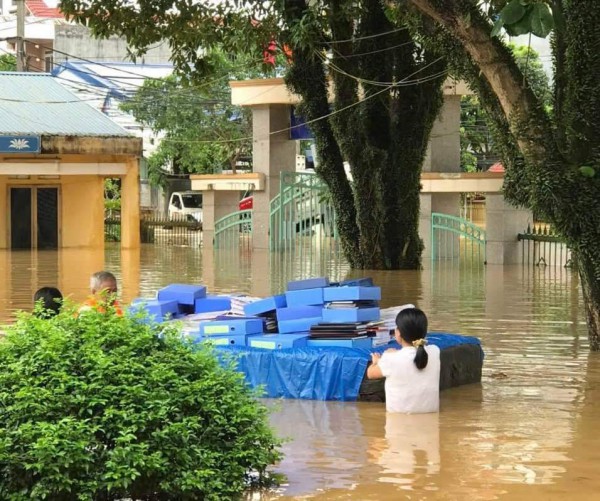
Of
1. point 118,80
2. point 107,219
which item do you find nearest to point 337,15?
point 107,219

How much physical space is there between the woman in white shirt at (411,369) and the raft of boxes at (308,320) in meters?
1.03

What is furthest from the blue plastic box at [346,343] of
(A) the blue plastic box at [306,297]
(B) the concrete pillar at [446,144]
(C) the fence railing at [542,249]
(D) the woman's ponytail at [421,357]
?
(B) the concrete pillar at [446,144]

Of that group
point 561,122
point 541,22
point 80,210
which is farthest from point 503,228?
point 541,22

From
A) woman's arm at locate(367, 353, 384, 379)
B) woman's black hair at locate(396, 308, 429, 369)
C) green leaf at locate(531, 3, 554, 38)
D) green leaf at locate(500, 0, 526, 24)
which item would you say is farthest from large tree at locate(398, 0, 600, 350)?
green leaf at locate(531, 3, 554, 38)

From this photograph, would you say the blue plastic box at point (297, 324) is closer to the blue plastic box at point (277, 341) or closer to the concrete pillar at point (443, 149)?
the blue plastic box at point (277, 341)

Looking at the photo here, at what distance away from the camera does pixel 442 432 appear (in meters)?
8.61

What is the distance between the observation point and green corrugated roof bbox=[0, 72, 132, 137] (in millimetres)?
34938

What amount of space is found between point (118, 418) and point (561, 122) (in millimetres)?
7820

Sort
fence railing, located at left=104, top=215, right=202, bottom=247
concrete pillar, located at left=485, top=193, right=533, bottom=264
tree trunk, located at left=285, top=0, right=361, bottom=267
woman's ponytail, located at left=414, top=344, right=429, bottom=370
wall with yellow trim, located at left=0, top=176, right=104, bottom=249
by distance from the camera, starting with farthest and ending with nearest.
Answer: fence railing, located at left=104, top=215, right=202, bottom=247
wall with yellow trim, located at left=0, top=176, right=104, bottom=249
concrete pillar, located at left=485, top=193, right=533, bottom=264
tree trunk, located at left=285, top=0, right=361, bottom=267
woman's ponytail, located at left=414, top=344, right=429, bottom=370

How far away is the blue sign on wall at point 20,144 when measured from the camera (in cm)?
3391

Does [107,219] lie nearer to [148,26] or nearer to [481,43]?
[148,26]

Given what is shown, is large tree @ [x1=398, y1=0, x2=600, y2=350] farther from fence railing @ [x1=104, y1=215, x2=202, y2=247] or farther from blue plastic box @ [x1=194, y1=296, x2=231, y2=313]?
fence railing @ [x1=104, y1=215, x2=202, y2=247]

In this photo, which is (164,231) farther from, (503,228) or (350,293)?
(350,293)

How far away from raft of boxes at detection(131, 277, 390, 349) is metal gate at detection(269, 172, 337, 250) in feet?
76.7
